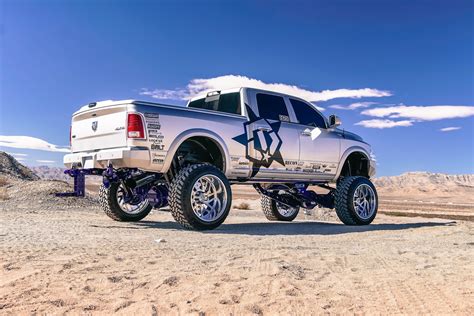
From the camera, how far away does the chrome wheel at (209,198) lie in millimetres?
7414

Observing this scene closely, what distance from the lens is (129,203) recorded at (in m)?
9.04

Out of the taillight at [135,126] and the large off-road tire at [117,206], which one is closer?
the taillight at [135,126]

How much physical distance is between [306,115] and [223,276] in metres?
6.30

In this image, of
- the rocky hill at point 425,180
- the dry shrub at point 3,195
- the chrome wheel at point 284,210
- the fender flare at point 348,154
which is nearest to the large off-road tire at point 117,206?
the chrome wheel at point 284,210

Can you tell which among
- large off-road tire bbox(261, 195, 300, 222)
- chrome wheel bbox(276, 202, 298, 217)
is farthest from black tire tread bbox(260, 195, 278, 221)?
chrome wheel bbox(276, 202, 298, 217)

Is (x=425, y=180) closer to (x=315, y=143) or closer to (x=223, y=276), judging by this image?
(x=315, y=143)

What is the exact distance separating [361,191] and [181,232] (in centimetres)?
460

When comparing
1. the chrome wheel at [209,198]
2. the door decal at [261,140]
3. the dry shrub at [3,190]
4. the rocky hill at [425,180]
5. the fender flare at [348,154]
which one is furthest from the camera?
the rocky hill at [425,180]

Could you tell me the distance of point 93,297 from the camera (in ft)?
11.2

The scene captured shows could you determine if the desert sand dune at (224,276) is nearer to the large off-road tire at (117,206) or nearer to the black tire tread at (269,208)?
the large off-road tire at (117,206)

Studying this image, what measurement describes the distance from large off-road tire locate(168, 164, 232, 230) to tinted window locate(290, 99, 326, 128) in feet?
8.88

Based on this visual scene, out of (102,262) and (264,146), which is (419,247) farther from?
(102,262)

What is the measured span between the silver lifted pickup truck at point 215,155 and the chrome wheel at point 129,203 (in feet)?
0.06

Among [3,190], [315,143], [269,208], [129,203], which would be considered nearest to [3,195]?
[3,190]
